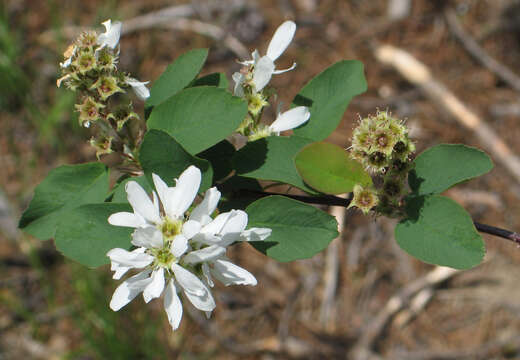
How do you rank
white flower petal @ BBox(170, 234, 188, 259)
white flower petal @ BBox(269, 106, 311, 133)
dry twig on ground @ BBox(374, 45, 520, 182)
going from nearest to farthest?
white flower petal @ BBox(170, 234, 188, 259) → white flower petal @ BBox(269, 106, 311, 133) → dry twig on ground @ BBox(374, 45, 520, 182)

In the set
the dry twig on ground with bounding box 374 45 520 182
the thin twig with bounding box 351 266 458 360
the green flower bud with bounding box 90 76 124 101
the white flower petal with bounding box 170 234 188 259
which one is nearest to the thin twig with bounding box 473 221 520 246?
the white flower petal with bounding box 170 234 188 259

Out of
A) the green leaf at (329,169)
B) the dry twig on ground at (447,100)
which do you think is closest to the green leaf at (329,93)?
the green leaf at (329,169)

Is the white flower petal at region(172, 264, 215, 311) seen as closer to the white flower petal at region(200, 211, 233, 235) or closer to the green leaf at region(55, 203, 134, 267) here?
the white flower petal at region(200, 211, 233, 235)

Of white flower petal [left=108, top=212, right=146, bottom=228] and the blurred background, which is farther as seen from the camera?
the blurred background

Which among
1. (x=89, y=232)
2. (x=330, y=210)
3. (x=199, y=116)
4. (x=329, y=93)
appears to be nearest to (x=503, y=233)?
(x=329, y=93)

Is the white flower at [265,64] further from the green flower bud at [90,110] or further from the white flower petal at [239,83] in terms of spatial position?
the green flower bud at [90,110]

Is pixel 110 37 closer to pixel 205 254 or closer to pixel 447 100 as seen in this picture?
pixel 205 254
